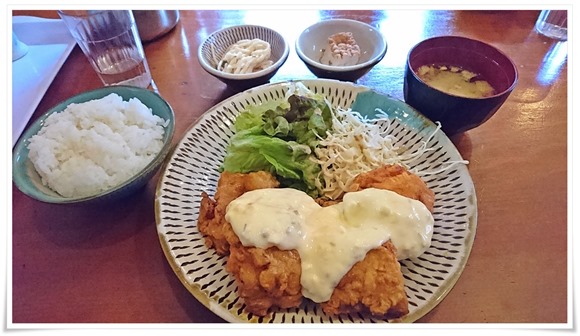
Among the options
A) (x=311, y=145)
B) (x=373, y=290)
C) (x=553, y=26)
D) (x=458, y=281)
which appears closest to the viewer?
(x=373, y=290)

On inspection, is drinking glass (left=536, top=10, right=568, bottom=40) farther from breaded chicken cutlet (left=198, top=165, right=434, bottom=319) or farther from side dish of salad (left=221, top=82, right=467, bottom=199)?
breaded chicken cutlet (left=198, top=165, right=434, bottom=319)

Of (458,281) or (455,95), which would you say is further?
(455,95)

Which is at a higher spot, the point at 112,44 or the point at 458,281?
the point at 112,44

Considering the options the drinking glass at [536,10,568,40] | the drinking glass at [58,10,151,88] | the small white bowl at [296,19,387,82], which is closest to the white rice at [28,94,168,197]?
the drinking glass at [58,10,151,88]

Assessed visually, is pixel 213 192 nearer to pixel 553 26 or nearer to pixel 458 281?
pixel 458 281

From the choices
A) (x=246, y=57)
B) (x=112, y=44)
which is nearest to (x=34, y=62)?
(x=112, y=44)
